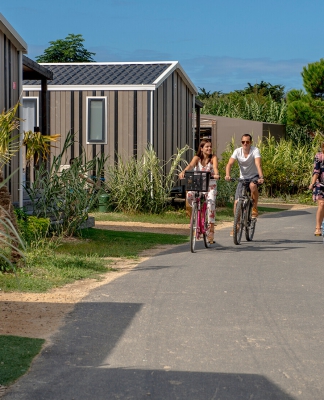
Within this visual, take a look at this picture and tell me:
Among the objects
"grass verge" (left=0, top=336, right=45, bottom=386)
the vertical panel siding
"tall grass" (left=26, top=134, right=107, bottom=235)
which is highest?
the vertical panel siding

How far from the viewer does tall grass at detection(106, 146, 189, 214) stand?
759 inches

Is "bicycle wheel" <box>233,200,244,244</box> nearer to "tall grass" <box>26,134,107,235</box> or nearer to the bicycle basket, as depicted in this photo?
the bicycle basket

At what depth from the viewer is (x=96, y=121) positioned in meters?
22.0

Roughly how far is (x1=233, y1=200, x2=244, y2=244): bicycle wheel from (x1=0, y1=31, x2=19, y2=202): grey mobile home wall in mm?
4075

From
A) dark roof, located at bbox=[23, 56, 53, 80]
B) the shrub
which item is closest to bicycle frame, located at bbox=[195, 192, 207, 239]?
the shrub

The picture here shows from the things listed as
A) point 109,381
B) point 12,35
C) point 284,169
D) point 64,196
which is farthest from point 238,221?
point 284,169

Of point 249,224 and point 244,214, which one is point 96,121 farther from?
point 244,214

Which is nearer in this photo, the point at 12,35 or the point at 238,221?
the point at 238,221

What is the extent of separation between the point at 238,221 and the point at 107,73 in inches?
425

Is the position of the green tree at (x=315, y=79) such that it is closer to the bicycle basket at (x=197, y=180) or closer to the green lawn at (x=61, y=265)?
the green lawn at (x=61, y=265)

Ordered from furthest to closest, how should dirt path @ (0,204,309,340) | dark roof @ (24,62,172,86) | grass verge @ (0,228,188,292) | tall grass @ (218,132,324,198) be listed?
1. tall grass @ (218,132,324,198)
2. dark roof @ (24,62,172,86)
3. grass verge @ (0,228,188,292)
4. dirt path @ (0,204,309,340)

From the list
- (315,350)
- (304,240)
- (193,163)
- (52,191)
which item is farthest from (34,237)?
(315,350)

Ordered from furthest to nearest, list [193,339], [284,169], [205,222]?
[284,169], [205,222], [193,339]

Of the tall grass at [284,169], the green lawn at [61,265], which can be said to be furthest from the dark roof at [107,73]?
the green lawn at [61,265]
